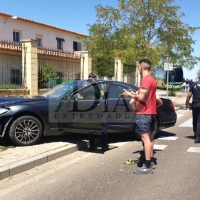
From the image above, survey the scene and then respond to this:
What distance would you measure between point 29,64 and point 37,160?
8.86 metres

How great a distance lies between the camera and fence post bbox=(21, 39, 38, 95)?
45.4 feet

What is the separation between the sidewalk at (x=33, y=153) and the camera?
5.28 meters

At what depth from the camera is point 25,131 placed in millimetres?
6695

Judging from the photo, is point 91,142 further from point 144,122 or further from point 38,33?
point 38,33

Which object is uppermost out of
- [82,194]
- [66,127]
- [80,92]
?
[80,92]

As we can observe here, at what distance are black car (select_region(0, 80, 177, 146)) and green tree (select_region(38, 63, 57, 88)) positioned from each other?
8.70m

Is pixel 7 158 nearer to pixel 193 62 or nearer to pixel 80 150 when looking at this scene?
pixel 80 150

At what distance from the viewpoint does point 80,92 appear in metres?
7.15

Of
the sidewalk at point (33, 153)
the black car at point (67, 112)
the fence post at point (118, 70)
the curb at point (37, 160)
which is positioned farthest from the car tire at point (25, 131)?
the fence post at point (118, 70)

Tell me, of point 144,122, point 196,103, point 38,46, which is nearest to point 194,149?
point 196,103

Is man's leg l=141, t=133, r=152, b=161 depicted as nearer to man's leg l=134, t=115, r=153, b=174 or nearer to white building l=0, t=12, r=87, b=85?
man's leg l=134, t=115, r=153, b=174

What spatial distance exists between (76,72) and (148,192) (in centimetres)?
1532

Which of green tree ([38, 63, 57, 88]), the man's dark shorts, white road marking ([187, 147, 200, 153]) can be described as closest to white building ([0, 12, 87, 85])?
green tree ([38, 63, 57, 88])

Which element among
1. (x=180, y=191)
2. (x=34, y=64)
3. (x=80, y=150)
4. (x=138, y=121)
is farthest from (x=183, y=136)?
(x=34, y=64)
